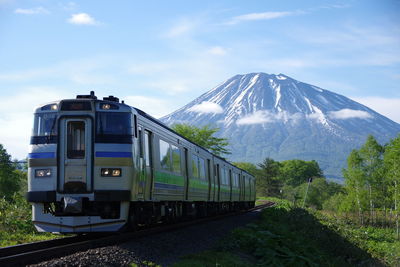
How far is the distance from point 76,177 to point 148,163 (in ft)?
7.87

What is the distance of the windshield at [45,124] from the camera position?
11023 mm

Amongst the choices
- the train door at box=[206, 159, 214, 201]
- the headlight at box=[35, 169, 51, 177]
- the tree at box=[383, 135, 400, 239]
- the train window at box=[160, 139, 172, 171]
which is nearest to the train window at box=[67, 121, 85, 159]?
the headlight at box=[35, 169, 51, 177]

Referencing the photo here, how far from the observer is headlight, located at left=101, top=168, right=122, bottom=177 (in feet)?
35.4

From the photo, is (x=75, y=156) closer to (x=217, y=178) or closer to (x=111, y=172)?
(x=111, y=172)

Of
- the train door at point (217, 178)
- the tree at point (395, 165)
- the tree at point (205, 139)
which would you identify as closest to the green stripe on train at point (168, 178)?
the train door at point (217, 178)

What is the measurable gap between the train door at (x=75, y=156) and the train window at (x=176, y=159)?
197 inches

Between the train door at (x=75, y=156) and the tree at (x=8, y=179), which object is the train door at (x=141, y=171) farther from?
the tree at (x=8, y=179)

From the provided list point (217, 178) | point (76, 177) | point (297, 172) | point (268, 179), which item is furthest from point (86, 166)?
point (297, 172)

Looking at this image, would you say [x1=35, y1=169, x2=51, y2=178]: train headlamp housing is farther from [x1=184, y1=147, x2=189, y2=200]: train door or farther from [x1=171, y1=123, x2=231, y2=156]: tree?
[x1=171, y1=123, x2=231, y2=156]: tree

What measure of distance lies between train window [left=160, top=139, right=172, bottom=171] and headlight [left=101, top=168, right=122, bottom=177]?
11.4 ft

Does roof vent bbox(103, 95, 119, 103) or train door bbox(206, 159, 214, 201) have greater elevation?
roof vent bbox(103, 95, 119, 103)

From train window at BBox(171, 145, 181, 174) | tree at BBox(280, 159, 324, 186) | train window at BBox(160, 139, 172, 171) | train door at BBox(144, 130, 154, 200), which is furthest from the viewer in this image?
tree at BBox(280, 159, 324, 186)

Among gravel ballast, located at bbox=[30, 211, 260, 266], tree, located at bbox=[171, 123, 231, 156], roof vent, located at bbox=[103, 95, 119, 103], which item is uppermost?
tree, located at bbox=[171, 123, 231, 156]

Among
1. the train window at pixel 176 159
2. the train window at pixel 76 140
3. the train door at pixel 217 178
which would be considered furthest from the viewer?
the train door at pixel 217 178
